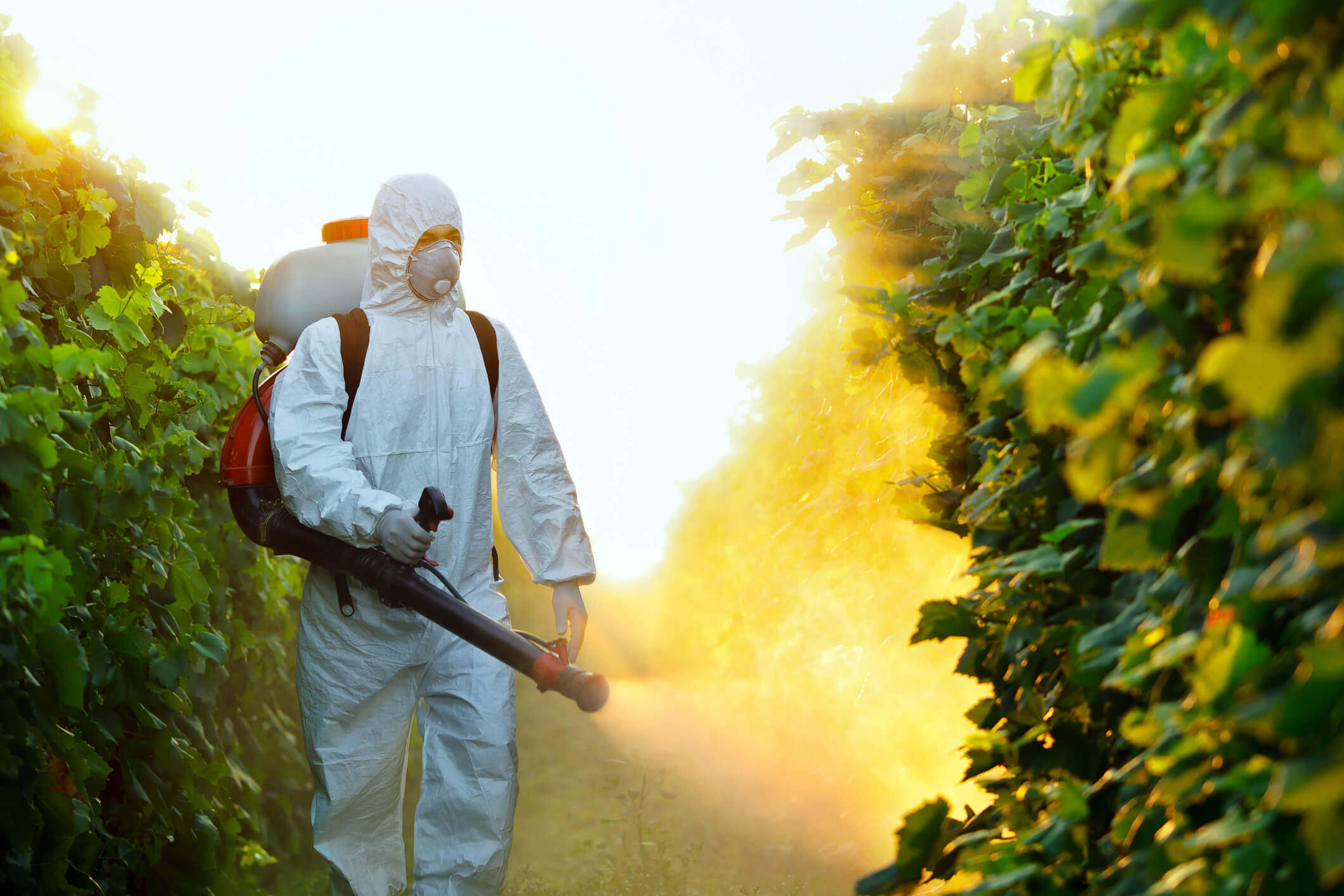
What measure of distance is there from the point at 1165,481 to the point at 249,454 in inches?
93.3

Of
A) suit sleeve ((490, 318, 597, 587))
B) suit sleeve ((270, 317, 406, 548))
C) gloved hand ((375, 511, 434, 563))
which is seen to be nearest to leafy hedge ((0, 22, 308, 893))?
suit sleeve ((270, 317, 406, 548))

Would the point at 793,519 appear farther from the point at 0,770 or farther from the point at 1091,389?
the point at 1091,389

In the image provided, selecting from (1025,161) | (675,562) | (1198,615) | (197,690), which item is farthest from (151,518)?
(675,562)

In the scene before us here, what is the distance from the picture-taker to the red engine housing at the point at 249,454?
2857 mm

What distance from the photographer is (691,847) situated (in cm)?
459

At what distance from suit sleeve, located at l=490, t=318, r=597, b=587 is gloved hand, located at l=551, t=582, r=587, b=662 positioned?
3 cm

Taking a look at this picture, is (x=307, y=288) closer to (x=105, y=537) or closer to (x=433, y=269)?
(x=433, y=269)

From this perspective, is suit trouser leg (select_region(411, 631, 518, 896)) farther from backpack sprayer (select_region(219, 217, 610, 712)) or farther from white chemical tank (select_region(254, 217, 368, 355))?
white chemical tank (select_region(254, 217, 368, 355))

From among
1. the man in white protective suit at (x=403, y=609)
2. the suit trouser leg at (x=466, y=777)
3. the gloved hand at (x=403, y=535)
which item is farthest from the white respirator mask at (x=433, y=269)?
the suit trouser leg at (x=466, y=777)

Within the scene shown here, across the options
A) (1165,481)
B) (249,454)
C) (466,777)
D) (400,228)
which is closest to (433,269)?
(400,228)

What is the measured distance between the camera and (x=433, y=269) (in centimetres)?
288

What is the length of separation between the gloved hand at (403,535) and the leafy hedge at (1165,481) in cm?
130

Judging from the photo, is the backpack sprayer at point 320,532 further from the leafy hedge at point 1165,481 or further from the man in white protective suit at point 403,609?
the leafy hedge at point 1165,481

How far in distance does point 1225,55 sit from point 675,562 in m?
7.85
